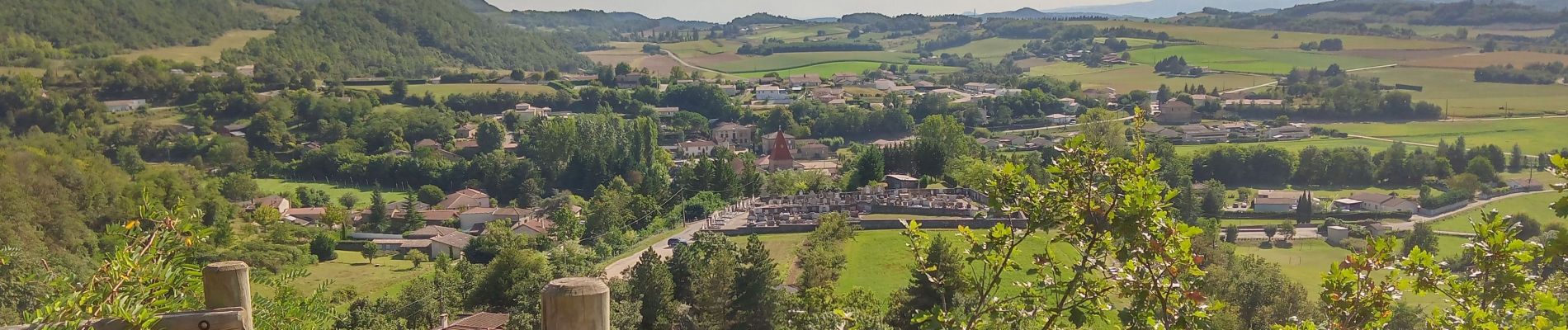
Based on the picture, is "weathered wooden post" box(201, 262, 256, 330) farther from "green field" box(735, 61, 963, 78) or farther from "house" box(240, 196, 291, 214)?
"green field" box(735, 61, 963, 78)

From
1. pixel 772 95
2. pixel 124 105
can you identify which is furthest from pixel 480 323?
pixel 772 95

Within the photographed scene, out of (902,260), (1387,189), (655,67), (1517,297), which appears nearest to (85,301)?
(1517,297)

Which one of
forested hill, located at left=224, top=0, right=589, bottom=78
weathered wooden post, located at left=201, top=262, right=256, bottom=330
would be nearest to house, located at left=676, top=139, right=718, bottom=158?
forested hill, located at left=224, top=0, right=589, bottom=78

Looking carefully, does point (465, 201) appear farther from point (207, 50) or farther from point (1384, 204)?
point (207, 50)

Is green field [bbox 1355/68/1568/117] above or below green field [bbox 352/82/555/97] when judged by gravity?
below

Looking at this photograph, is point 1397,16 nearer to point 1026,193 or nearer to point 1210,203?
point 1210,203

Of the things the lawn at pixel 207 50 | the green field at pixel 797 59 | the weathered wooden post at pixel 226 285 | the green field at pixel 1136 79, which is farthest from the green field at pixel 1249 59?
the weathered wooden post at pixel 226 285

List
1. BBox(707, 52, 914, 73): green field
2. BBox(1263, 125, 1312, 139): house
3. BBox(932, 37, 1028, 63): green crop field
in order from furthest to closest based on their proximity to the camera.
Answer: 1. BBox(932, 37, 1028, 63): green crop field
2. BBox(707, 52, 914, 73): green field
3. BBox(1263, 125, 1312, 139): house
